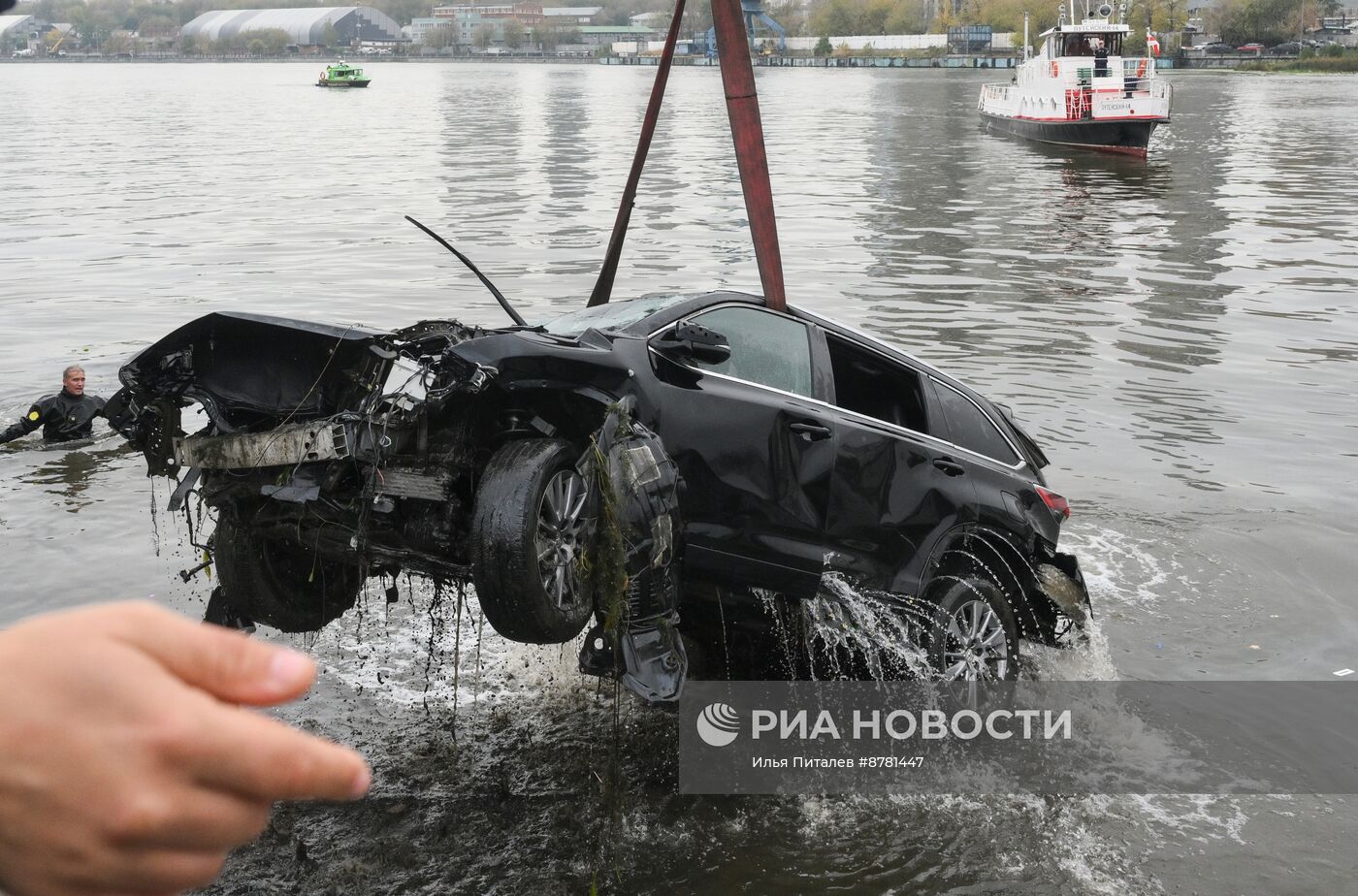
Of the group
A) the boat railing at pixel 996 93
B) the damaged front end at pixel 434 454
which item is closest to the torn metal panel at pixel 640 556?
the damaged front end at pixel 434 454

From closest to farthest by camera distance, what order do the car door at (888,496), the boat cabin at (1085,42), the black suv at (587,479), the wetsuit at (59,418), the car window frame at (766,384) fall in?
the black suv at (587,479) < the car window frame at (766,384) < the car door at (888,496) < the wetsuit at (59,418) < the boat cabin at (1085,42)

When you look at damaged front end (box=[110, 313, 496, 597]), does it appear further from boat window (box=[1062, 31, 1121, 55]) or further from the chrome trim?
boat window (box=[1062, 31, 1121, 55])

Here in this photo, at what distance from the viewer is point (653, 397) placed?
18.6 feet

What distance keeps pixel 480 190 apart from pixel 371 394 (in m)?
33.0

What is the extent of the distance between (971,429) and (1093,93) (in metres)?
47.1

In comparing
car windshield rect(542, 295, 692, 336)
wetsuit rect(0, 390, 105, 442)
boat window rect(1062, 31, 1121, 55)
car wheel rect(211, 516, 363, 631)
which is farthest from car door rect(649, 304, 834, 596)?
boat window rect(1062, 31, 1121, 55)

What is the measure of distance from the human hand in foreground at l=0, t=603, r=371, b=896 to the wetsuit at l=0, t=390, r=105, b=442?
1198 cm

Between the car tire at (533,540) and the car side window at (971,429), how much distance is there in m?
2.71

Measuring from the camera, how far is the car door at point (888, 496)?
20.3ft

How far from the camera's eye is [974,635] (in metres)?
6.74

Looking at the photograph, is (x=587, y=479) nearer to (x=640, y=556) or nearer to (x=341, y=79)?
(x=640, y=556)

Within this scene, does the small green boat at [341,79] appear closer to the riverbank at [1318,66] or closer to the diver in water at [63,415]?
the riverbank at [1318,66]

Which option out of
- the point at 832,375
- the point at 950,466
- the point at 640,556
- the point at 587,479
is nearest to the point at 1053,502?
the point at 950,466

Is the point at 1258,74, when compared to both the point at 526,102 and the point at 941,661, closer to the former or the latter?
the point at 526,102
